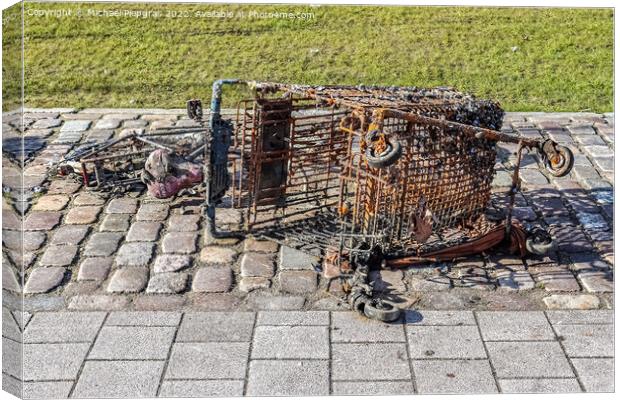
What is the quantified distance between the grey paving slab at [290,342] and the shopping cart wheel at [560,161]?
2.60 metres

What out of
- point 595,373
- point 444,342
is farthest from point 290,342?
point 595,373

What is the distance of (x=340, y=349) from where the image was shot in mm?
7078

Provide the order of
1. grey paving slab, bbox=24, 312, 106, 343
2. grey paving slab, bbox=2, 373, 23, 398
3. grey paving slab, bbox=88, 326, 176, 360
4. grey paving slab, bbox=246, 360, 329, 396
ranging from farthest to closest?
1. grey paving slab, bbox=24, 312, 106, 343
2. grey paving slab, bbox=88, 326, 176, 360
3. grey paving slab, bbox=246, 360, 329, 396
4. grey paving slab, bbox=2, 373, 23, 398

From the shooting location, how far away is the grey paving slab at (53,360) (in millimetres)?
6672

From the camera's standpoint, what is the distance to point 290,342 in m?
7.18

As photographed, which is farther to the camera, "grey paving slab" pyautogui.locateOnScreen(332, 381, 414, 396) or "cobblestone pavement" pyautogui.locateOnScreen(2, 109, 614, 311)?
"cobblestone pavement" pyautogui.locateOnScreen(2, 109, 614, 311)

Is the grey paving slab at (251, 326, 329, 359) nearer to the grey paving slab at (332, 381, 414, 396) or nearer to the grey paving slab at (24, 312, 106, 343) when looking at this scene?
the grey paving slab at (332, 381, 414, 396)

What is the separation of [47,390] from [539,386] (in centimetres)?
370

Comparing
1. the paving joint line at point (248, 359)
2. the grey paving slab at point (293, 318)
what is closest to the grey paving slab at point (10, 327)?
the paving joint line at point (248, 359)

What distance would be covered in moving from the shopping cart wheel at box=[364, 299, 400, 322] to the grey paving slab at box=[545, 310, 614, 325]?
1.37 metres

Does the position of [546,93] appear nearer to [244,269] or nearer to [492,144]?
[492,144]

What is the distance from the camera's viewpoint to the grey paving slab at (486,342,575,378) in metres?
6.79

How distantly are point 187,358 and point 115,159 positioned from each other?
4.07 meters

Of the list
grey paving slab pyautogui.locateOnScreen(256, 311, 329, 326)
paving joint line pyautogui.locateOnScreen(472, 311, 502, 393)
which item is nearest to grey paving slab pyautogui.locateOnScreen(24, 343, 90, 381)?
grey paving slab pyautogui.locateOnScreen(256, 311, 329, 326)
